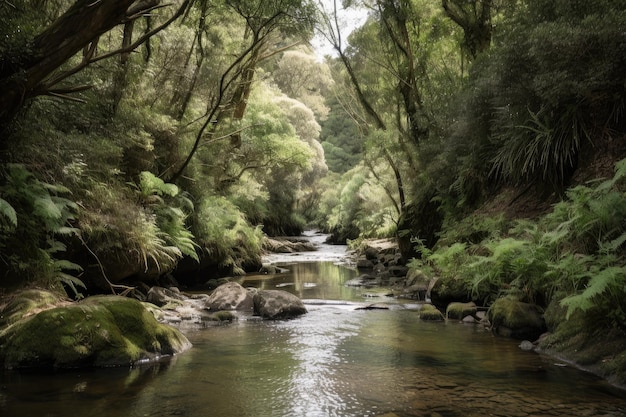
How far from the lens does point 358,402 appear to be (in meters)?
4.28

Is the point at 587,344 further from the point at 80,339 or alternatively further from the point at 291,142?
the point at 291,142

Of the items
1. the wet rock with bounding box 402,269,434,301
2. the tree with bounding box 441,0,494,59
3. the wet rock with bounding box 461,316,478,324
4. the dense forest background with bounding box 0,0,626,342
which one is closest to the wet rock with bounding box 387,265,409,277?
the dense forest background with bounding box 0,0,626,342

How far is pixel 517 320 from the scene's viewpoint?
658cm

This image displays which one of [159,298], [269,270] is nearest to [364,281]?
[269,270]

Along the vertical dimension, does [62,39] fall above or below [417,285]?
above

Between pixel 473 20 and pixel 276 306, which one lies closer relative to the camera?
pixel 276 306

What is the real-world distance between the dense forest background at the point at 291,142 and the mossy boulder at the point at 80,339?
1.38 meters

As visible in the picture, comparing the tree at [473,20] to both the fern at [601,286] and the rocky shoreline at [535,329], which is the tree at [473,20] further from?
the fern at [601,286]

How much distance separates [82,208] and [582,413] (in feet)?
26.2

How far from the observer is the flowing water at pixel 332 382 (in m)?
4.07

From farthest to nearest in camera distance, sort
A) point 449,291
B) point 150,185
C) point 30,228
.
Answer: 1. point 150,185
2. point 449,291
3. point 30,228

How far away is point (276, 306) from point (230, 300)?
1244 mm

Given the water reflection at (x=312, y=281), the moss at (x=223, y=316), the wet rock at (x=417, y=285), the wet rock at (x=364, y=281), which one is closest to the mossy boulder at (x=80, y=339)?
the moss at (x=223, y=316)

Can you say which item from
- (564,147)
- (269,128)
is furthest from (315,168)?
(564,147)
